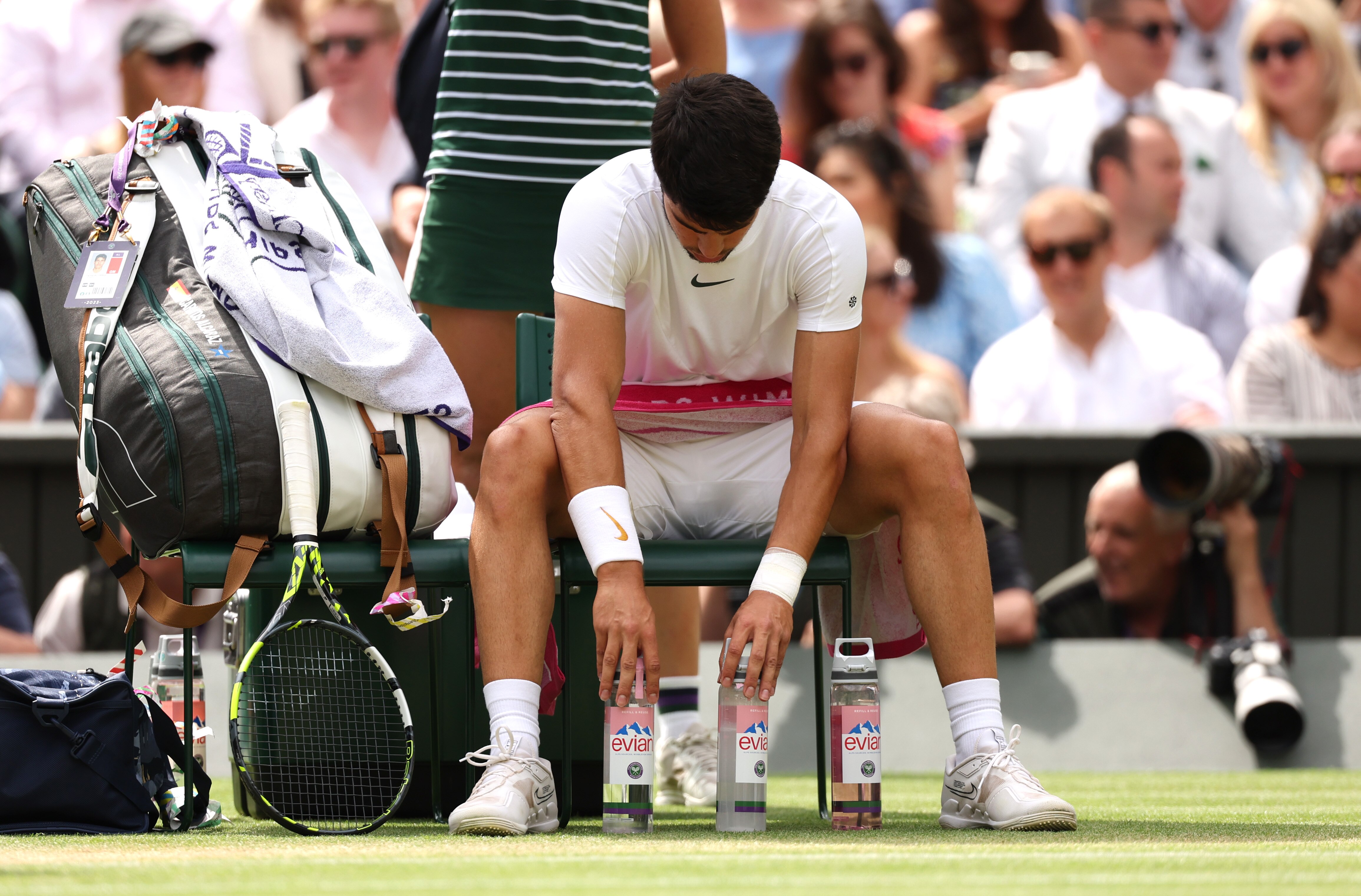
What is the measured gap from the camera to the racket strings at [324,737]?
114 inches

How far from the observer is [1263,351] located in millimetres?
5957

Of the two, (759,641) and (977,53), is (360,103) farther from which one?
(759,641)

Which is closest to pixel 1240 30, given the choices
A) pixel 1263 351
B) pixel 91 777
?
pixel 1263 351

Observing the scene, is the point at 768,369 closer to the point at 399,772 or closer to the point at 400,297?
the point at 400,297

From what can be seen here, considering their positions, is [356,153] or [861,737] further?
[356,153]

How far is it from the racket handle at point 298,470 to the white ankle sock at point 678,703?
3.53ft

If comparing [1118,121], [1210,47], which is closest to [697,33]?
[1118,121]

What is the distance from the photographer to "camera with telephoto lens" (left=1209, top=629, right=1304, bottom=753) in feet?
15.7

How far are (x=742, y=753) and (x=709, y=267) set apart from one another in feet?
2.64

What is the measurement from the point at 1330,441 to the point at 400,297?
11.4 ft

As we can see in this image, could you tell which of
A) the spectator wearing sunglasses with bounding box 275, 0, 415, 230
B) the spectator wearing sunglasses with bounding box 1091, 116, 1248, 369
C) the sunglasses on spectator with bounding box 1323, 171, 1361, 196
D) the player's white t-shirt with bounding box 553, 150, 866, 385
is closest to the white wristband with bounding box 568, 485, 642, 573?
the player's white t-shirt with bounding box 553, 150, 866, 385

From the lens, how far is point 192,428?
273 cm

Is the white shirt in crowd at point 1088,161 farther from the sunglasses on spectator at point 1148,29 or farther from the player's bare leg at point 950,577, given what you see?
the player's bare leg at point 950,577

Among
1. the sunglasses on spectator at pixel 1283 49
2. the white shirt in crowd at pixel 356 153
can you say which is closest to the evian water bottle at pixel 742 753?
the white shirt in crowd at pixel 356 153
